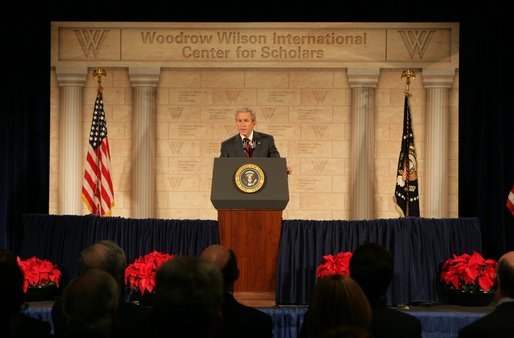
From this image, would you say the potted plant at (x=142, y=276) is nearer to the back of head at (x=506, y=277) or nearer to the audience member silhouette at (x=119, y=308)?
the audience member silhouette at (x=119, y=308)

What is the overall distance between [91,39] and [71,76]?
508 millimetres

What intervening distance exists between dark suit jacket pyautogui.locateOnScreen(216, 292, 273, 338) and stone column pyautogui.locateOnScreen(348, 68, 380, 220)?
6.87 metres

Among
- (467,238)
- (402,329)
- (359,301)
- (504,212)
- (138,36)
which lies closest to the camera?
(359,301)

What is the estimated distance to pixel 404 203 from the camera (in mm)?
9125

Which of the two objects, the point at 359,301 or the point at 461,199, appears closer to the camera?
the point at 359,301

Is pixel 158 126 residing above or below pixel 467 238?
above

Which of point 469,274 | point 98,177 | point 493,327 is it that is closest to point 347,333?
point 493,327

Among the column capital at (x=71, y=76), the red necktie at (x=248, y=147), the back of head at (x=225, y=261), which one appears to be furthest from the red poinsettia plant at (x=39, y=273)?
the column capital at (x=71, y=76)

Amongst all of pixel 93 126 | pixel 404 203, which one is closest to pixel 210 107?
pixel 93 126

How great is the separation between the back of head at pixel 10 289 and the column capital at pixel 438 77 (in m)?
7.98

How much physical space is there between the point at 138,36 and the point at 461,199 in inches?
169

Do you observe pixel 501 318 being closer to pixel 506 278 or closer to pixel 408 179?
pixel 506 278

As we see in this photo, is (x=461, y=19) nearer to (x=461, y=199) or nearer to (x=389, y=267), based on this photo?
(x=461, y=199)

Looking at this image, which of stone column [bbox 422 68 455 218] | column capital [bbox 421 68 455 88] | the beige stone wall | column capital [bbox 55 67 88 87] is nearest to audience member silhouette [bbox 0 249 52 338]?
the beige stone wall
